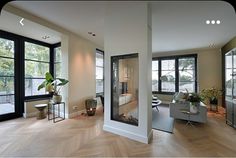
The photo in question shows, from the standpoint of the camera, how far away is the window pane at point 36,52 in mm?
5172

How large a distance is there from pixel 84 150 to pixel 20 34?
14.7ft

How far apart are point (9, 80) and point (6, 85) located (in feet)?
0.60

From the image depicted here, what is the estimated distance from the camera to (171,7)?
306cm

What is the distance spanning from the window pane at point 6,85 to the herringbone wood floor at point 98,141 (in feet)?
3.32

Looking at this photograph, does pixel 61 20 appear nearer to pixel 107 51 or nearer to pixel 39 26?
pixel 39 26

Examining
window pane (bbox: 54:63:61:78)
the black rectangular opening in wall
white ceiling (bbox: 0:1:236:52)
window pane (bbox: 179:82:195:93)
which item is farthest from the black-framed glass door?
window pane (bbox: 179:82:195:93)

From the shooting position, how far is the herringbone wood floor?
103 inches

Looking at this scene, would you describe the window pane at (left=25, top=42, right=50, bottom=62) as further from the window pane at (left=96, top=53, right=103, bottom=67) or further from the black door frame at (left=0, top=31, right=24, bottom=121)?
the window pane at (left=96, top=53, right=103, bottom=67)

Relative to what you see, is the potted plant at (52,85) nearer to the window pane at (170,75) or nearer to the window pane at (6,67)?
the window pane at (6,67)

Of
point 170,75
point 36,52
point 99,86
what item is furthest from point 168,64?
point 36,52

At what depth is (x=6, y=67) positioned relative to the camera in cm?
457

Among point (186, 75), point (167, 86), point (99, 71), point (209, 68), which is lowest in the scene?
point (167, 86)

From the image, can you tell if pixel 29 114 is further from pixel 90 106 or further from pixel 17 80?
pixel 90 106

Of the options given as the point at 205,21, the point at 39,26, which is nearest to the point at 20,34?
the point at 39,26
